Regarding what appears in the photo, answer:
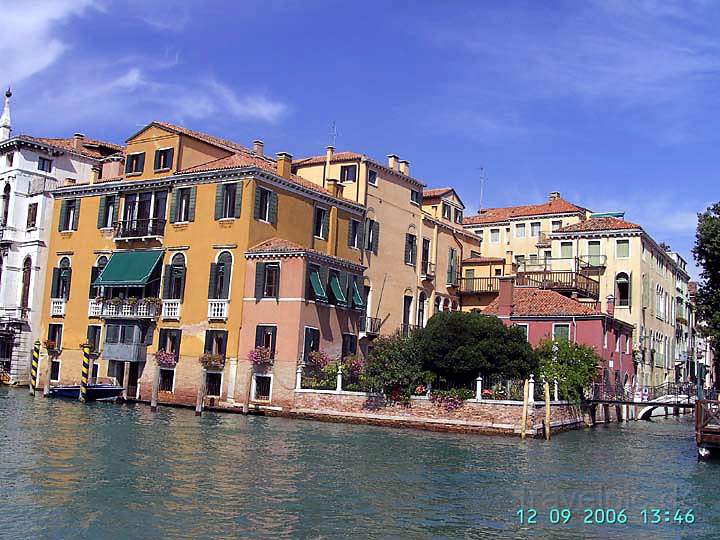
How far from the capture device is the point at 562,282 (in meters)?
41.8

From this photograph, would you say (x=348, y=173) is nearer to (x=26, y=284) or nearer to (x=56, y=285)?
(x=56, y=285)

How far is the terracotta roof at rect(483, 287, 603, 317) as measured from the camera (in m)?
36.3

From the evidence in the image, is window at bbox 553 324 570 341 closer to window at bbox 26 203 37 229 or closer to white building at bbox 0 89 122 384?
white building at bbox 0 89 122 384

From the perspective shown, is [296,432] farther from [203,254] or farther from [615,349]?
[615,349]

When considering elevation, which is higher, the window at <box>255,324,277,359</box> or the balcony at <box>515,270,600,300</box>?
the balcony at <box>515,270,600,300</box>

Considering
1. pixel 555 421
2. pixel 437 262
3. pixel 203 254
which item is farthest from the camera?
pixel 437 262

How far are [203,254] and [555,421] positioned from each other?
14.4 meters

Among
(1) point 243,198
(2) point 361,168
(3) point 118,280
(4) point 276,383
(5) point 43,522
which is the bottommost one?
(5) point 43,522

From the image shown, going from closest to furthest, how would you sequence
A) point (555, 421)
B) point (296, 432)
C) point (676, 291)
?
point (296, 432)
point (555, 421)
point (676, 291)

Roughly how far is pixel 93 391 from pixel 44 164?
13.7 meters

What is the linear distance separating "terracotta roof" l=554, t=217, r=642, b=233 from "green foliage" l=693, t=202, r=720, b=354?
1321 centimetres

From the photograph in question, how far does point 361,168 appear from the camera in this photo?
3825 cm

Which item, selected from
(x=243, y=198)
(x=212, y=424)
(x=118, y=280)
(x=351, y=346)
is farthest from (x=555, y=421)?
(x=118, y=280)

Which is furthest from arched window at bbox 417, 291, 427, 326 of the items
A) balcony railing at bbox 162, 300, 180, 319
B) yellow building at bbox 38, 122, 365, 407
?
balcony railing at bbox 162, 300, 180, 319
